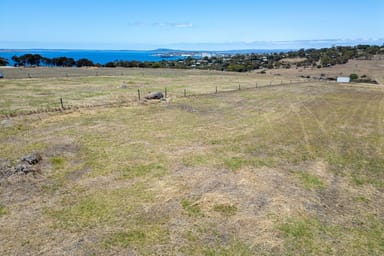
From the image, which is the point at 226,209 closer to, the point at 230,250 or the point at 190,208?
the point at 190,208

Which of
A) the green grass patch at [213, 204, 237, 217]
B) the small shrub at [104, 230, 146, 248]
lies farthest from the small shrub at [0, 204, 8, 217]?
the green grass patch at [213, 204, 237, 217]

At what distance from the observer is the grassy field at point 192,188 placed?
252 inches

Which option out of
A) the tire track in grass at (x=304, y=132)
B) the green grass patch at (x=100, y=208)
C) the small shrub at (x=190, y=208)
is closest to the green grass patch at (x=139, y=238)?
the green grass patch at (x=100, y=208)

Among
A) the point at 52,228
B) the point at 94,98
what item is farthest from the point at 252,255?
the point at 94,98

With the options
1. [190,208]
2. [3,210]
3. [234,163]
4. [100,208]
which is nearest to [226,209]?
[190,208]

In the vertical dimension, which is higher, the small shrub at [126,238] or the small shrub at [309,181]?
the small shrub at [126,238]

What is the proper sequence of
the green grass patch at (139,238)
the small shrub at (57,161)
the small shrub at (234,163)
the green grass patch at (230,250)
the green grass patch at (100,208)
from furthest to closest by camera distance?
the small shrub at (234,163) → the small shrub at (57,161) → the green grass patch at (100,208) → the green grass patch at (139,238) → the green grass patch at (230,250)

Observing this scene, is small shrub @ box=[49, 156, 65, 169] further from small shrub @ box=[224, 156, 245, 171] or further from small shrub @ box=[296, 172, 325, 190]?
small shrub @ box=[296, 172, 325, 190]

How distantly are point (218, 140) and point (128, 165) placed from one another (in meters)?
4.78

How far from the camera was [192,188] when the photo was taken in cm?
891

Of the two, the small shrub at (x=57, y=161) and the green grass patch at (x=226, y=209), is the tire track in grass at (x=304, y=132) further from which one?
the small shrub at (x=57, y=161)

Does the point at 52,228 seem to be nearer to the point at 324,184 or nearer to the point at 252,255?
the point at 252,255

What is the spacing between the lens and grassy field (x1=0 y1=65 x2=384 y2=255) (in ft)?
21.0

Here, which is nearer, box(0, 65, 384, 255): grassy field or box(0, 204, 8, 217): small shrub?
box(0, 65, 384, 255): grassy field
